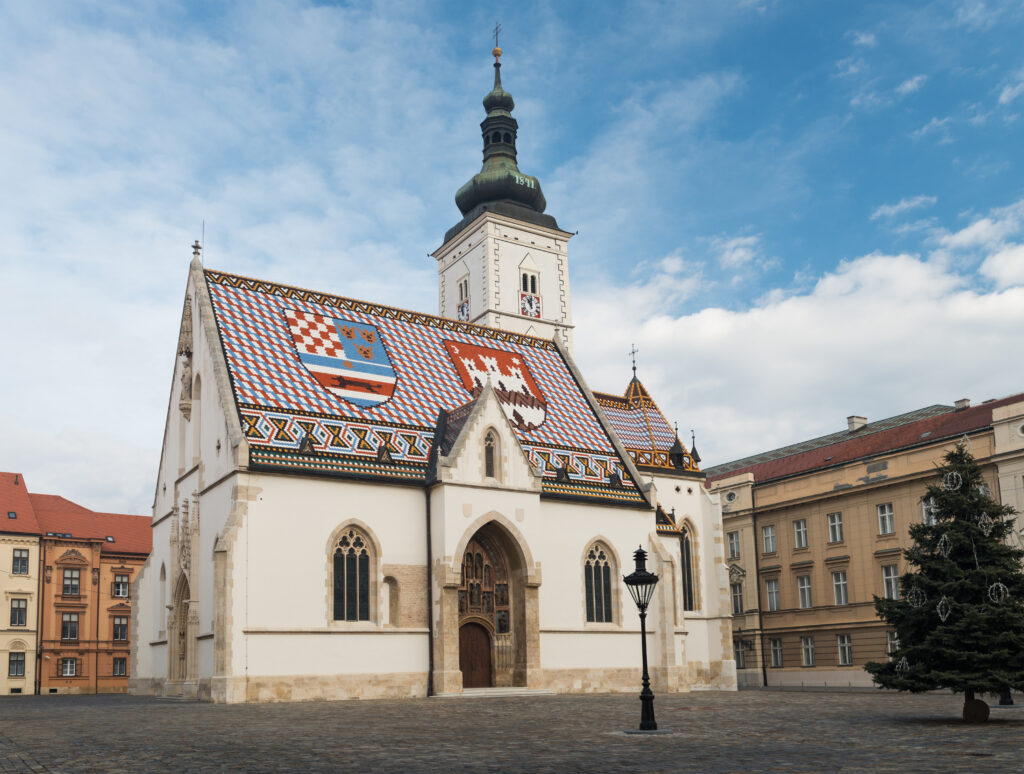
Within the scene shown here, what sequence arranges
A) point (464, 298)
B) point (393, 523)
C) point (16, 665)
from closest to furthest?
point (393, 523)
point (16, 665)
point (464, 298)

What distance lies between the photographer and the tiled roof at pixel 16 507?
5433 cm

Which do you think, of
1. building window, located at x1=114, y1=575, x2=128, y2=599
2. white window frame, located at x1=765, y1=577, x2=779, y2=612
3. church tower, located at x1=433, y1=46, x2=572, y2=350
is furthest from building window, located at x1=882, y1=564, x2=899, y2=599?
building window, located at x1=114, y1=575, x2=128, y2=599

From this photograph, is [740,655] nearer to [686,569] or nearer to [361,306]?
[686,569]

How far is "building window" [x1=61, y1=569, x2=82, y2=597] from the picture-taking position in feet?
182

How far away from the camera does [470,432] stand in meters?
31.7

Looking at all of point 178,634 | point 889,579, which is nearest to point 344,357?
point 178,634

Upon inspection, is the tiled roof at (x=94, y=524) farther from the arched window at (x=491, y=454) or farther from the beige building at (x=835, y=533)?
the beige building at (x=835, y=533)

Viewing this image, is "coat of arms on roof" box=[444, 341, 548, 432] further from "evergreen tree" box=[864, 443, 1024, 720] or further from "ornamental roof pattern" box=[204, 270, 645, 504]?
"evergreen tree" box=[864, 443, 1024, 720]

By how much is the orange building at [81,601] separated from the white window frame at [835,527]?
124 feet

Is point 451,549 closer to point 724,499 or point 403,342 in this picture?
point 403,342

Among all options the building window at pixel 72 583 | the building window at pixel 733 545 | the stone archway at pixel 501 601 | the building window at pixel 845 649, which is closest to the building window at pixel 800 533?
the building window at pixel 733 545

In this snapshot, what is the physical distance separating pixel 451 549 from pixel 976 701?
16.0 metres

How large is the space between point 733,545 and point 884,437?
9521 mm

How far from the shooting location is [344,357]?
110 ft
